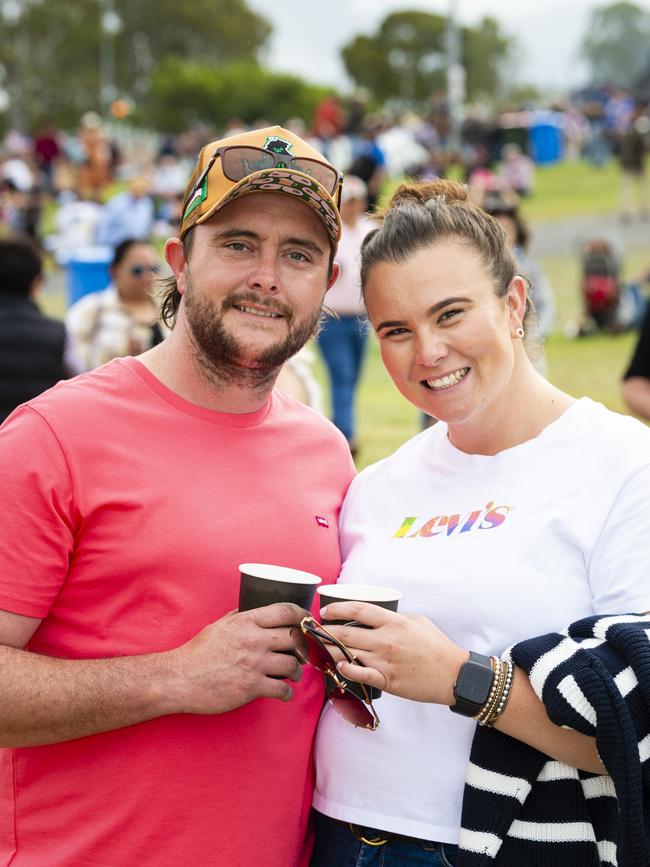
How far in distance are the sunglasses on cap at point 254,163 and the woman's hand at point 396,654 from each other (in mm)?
1053

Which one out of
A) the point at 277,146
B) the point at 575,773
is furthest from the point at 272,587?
the point at 277,146

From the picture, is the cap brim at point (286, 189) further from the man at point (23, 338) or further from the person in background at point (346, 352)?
the person in background at point (346, 352)

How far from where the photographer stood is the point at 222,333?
2.44 metres

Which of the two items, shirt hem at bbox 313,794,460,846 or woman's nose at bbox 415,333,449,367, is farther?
woman's nose at bbox 415,333,449,367

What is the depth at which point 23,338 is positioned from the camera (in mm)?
6238

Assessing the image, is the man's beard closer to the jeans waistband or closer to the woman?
the woman

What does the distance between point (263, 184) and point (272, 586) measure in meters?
0.96

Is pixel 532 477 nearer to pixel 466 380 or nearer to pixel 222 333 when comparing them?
pixel 466 380

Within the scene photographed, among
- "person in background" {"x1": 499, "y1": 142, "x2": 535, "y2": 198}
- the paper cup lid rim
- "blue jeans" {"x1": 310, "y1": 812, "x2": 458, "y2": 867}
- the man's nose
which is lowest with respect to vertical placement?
"blue jeans" {"x1": 310, "y1": 812, "x2": 458, "y2": 867}

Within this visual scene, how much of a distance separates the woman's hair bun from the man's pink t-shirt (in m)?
0.81

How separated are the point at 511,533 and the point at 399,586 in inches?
11.5

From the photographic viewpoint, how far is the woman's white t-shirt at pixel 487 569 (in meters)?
2.21

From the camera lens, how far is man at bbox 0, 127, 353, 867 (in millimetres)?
2145

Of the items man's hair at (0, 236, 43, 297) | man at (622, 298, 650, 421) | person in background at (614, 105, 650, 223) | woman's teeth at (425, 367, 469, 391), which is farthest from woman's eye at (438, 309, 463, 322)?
person in background at (614, 105, 650, 223)
